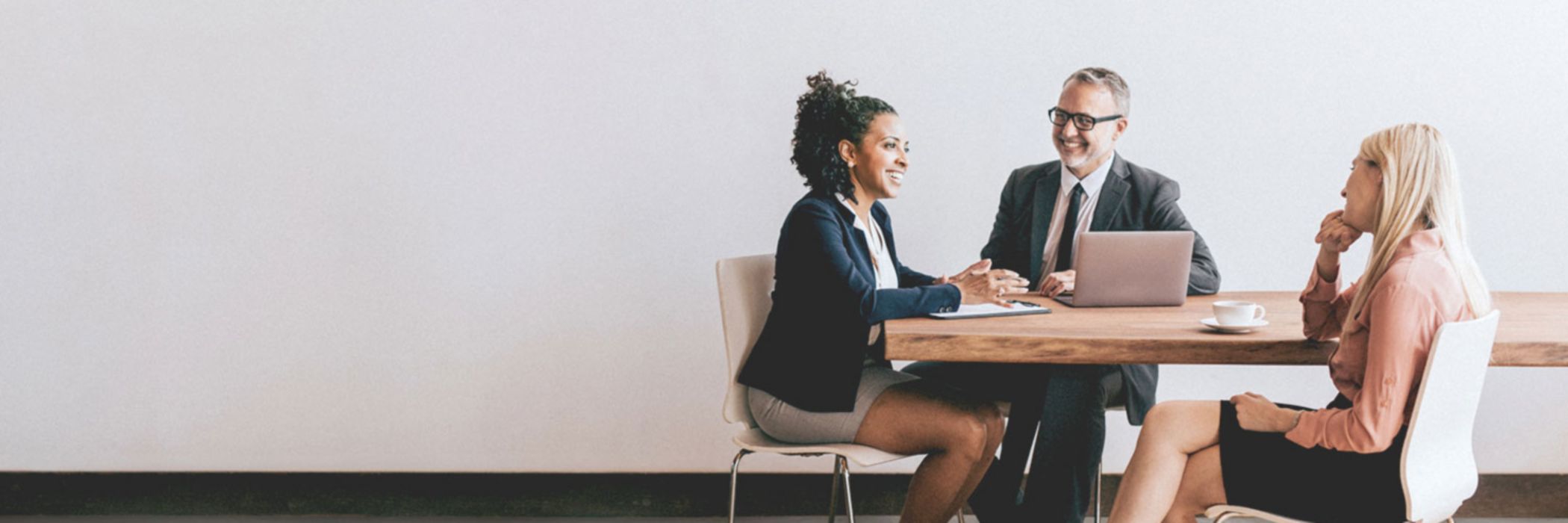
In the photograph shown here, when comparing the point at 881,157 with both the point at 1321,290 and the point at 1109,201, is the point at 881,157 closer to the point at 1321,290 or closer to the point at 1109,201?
the point at 1109,201

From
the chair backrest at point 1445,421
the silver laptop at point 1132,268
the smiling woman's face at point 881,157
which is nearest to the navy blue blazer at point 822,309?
the smiling woman's face at point 881,157

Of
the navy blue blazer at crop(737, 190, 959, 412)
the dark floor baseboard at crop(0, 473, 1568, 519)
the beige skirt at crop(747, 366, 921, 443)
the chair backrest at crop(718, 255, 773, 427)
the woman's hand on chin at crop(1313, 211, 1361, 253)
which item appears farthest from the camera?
the dark floor baseboard at crop(0, 473, 1568, 519)

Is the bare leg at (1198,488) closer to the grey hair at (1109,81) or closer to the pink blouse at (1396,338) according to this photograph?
the pink blouse at (1396,338)

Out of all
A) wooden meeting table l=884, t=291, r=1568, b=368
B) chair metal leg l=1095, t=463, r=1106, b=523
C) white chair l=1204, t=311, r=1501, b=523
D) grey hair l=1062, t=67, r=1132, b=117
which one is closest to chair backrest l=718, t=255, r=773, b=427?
wooden meeting table l=884, t=291, r=1568, b=368

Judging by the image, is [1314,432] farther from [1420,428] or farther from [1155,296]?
[1155,296]

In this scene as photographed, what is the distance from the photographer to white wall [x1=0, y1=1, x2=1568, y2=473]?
3.16 metres

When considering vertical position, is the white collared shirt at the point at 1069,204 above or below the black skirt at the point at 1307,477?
above

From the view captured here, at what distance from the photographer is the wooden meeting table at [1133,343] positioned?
6.30 feet

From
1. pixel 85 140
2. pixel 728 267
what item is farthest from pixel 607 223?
pixel 85 140

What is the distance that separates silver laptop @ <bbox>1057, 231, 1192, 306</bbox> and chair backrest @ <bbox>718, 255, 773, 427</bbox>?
2.12 ft

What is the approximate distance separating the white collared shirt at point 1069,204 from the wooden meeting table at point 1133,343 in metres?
0.69

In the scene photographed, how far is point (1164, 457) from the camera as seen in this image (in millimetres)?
1959

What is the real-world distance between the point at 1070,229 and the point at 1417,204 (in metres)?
1.00

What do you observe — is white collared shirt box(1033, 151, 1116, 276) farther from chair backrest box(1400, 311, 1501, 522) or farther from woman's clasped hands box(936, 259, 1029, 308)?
chair backrest box(1400, 311, 1501, 522)
